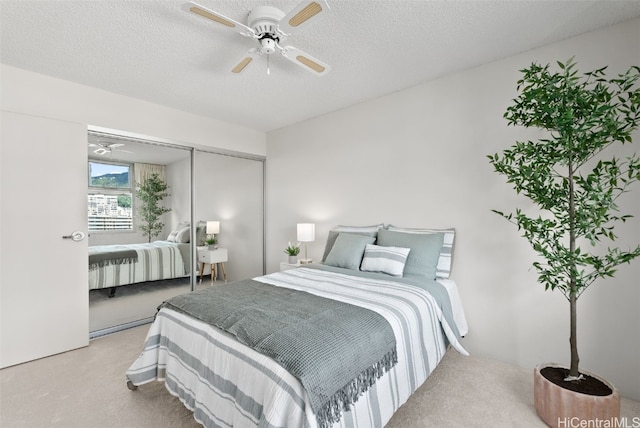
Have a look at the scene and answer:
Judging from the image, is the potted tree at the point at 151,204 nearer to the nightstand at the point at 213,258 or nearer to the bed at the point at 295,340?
the nightstand at the point at 213,258

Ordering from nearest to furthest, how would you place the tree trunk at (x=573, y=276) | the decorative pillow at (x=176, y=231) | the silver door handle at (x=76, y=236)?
the tree trunk at (x=573, y=276)
the silver door handle at (x=76, y=236)
the decorative pillow at (x=176, y=231)

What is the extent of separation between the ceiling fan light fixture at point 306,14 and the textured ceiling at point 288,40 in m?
0.07

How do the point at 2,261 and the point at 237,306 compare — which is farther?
the point at 2,261

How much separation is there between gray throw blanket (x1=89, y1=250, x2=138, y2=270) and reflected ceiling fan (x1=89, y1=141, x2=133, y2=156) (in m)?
1.08

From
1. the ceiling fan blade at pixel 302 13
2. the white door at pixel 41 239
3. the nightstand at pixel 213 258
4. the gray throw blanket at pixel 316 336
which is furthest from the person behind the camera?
the nightstand at pixel 213 258

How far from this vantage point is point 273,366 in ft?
4.20

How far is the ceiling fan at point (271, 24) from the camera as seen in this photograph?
1.51 meters

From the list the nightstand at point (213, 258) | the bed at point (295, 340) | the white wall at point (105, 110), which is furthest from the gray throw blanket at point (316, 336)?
the white wall at point (105, 110)

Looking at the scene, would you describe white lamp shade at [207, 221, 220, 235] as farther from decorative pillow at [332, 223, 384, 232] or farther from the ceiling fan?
the ceiling fan

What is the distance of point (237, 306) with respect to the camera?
182 centimetres

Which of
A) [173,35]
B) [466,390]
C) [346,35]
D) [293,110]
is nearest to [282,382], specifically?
[466,390]

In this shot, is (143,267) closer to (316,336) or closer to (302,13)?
(316,336)

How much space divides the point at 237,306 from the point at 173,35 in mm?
2000

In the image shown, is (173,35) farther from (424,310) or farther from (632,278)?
(632,278)
